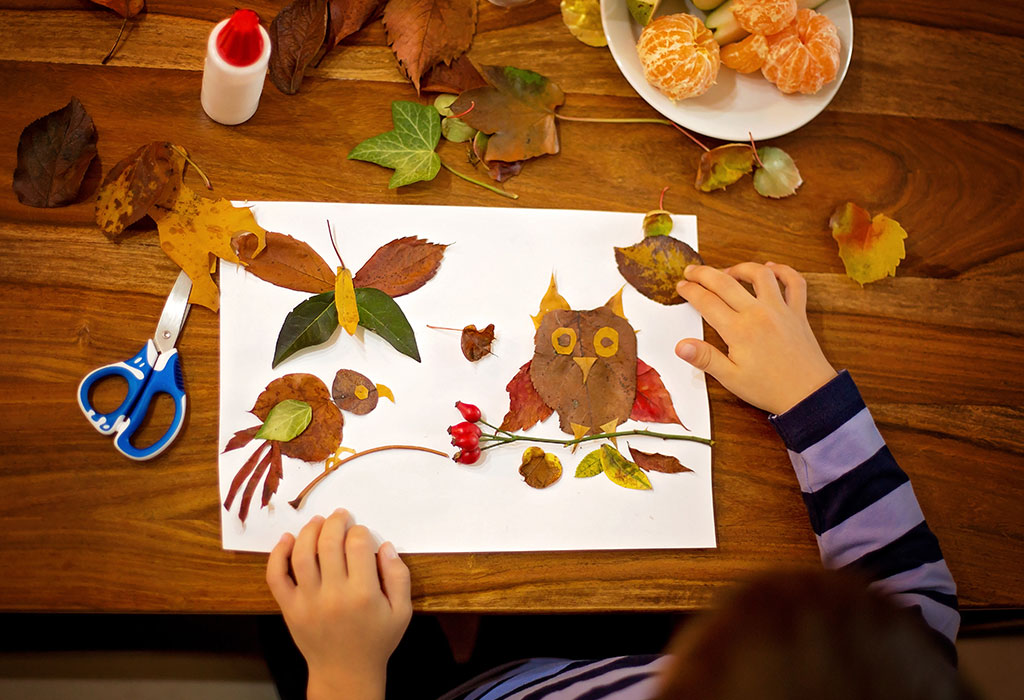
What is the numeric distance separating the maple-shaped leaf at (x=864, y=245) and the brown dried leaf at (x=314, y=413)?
55 centimetres

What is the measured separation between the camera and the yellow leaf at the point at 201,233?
67cm


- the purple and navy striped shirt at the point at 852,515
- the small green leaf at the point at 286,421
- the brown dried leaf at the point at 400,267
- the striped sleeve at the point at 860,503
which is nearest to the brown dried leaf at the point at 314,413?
the small green leaf at the point at 286,421

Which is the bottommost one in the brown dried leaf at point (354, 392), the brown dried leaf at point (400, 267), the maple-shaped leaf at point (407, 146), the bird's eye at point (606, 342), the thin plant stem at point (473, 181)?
the brown dried leaf at point (354, 392)

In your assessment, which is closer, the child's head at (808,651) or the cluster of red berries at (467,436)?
the child's head at (808,651)

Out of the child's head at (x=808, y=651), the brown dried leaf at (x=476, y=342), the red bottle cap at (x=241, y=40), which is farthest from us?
the brown dried leaf at (x=476, y=342)

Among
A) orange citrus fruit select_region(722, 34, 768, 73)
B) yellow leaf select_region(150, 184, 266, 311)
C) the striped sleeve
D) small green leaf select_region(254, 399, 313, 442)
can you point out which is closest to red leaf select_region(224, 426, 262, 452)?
small green leaf select_region(254, 399, 313, 442)

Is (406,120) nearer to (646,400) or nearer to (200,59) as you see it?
(200,59)

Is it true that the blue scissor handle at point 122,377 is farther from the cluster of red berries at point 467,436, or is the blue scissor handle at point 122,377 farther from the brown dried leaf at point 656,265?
the brown dried leaf at point 656,265

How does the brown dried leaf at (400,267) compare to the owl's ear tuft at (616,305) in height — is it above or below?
above

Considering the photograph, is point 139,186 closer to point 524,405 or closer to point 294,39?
point 294,39

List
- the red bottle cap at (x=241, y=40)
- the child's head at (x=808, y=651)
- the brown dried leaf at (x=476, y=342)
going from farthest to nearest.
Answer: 1. the brown dried leaf at (x=476, y=342)
2. the red bottle cap at (x=241, y=40)
3. the child's head at (x=808, y=651)

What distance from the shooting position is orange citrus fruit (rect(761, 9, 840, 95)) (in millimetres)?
730

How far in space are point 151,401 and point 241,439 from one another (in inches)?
3.5

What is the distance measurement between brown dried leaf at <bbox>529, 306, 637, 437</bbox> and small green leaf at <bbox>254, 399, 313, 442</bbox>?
22cm
